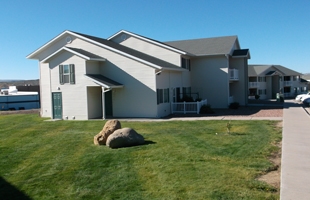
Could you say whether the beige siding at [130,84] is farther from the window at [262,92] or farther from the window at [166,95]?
the window at [262,92]

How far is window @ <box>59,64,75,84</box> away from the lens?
21886 millimetres

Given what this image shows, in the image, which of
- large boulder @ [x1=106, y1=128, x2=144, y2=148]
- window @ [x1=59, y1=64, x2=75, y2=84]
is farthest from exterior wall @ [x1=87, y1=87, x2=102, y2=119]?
large boulder @ [x1=106, y1=128, x2=144, y2=148]

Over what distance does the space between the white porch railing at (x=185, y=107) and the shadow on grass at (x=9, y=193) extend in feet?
56.6

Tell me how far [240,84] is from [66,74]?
1822cm

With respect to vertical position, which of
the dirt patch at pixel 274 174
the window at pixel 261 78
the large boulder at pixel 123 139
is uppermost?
the window at pixel 261 78

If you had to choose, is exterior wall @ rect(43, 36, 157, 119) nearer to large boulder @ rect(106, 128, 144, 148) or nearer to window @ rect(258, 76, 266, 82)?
large boulder @ rect(106, 128, 144, 148)

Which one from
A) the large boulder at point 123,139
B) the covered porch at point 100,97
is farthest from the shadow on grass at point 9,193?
the covered porch at point 100,97

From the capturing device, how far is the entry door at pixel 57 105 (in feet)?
74.0

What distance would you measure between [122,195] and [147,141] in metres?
5.62

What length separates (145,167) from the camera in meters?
8.70

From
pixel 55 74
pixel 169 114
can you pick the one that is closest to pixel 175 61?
pixel 169 114

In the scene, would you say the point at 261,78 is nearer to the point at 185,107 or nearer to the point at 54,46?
the point at 185,107

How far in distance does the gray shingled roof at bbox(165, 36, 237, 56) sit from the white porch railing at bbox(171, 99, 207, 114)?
21.1ft

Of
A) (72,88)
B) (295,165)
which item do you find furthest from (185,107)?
(295,165)
